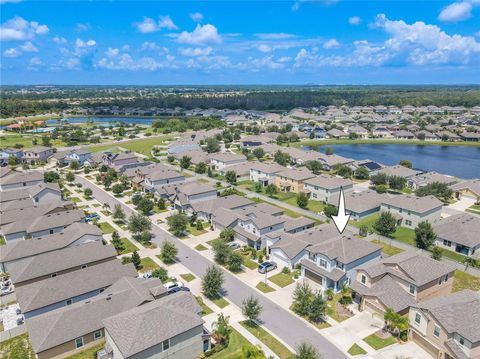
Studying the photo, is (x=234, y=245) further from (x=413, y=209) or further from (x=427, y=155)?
(x=427, y=155)

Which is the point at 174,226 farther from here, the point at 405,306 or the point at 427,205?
the point at 427,205

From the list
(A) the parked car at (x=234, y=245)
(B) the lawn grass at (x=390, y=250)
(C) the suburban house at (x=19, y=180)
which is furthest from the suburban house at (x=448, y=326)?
(C) the suburban house at (x=19, y=180)

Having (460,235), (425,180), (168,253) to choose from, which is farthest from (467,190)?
(168,253)

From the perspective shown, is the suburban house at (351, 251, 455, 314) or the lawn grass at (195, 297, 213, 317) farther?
the lawn grass at (195, 297, 213, 317)

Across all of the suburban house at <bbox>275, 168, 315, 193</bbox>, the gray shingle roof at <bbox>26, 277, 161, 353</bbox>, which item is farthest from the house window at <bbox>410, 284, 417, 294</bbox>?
the suburban house at <bbox>275, 168, 315, 193</bbox>

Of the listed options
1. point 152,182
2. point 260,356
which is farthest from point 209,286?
point 152,182

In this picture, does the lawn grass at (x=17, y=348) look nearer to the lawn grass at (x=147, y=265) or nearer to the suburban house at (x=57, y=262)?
the suburban house at (x=57, y=262)

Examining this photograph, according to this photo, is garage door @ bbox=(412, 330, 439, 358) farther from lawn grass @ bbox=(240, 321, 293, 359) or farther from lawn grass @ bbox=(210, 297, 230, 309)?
lawn grass @ bbox=(210, 297, 230, 309)
